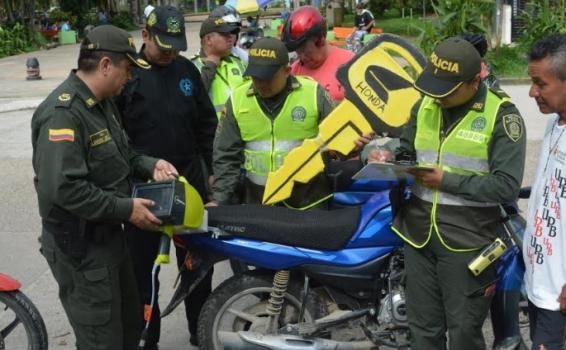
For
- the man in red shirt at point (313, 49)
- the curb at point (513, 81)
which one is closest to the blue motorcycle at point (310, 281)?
the man in red shirt at point (313, 49)

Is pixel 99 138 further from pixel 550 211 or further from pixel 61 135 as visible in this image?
pixel 550 211

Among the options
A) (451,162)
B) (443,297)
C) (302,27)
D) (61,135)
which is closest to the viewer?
(61,135)

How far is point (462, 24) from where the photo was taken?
14.0 meters

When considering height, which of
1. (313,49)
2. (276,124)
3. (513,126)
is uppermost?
(313,49)

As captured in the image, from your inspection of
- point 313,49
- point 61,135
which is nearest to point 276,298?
point 61,135

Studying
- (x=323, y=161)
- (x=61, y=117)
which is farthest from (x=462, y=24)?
(x=61, y=117)

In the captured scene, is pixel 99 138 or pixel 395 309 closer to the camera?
pixel 99 138

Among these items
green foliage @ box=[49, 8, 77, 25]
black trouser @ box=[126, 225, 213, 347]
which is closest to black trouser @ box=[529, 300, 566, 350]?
black trouser @ box=[126, 225, 213, 347]

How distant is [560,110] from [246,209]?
5.23 ft

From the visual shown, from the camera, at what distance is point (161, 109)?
4.00 meters

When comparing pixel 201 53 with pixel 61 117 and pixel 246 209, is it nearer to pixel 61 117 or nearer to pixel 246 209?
pixel 246 209

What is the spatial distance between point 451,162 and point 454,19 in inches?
458

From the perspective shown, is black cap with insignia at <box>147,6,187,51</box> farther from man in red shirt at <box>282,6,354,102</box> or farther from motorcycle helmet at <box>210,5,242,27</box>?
motorcycle helmet at <box>210,5,242,27</box>

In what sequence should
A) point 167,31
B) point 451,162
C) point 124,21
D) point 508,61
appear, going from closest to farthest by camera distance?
1. point 451,162
2. point 167,31
3. point 508,61
4. point 124,21
